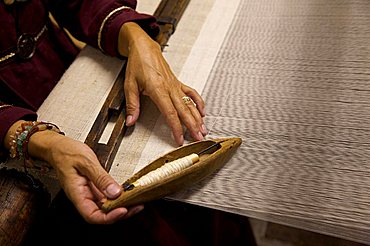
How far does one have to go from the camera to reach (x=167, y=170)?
72cm

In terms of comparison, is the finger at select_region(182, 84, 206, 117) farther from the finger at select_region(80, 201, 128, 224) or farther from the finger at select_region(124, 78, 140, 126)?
the finger at select_region(80, 201, 128, 224)

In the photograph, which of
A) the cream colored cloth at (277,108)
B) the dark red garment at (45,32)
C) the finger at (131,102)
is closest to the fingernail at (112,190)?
the cream colored cloth at (277,108)

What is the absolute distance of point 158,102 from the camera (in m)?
0.90

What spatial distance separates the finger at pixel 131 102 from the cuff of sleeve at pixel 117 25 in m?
0.16

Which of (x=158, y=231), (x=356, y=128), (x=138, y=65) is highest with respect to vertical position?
(x=138, y=65)

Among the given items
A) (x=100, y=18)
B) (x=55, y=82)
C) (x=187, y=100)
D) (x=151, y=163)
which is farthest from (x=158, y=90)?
(x=55, y=82)

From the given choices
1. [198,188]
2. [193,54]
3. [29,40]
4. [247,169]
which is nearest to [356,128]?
[247,169]

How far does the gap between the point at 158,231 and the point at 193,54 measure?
0.46m

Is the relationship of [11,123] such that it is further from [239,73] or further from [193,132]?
[239,73]

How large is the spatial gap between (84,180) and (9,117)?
0.23 m

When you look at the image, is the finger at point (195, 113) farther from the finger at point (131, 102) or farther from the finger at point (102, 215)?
the finger at point (102, 215)

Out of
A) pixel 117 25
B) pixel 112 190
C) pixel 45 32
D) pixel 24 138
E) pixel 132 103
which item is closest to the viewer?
pixel 112 190

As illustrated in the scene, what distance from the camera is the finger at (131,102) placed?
3.00ft

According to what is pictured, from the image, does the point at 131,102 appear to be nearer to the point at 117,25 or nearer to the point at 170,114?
the point at 170,114
